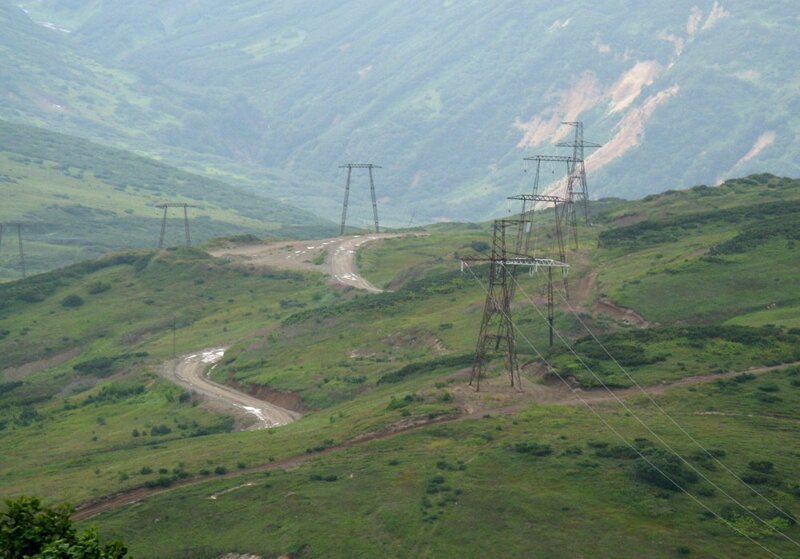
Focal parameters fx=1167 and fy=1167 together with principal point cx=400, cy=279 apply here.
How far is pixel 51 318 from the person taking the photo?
149m

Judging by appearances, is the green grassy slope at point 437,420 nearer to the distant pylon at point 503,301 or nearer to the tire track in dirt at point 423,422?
the tire track in dirt at point 423,422

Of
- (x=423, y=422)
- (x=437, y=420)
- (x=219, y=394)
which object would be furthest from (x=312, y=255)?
(x=423, y=422)

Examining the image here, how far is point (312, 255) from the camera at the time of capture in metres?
173

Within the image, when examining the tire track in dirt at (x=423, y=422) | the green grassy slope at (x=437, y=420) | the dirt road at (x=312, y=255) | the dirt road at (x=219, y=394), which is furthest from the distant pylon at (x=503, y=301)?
the dirt road at (x=312, y=255)

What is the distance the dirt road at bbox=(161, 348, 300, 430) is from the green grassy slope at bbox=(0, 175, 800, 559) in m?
2.10

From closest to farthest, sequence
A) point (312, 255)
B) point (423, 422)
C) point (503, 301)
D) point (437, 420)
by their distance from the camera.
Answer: point (423, 422) < point (437, 420) < point (503, 301) < point (312, 255)

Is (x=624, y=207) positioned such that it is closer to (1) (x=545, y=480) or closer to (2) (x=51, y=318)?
(2) (x=51, y=318)

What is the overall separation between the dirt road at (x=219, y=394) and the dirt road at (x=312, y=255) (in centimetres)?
3372

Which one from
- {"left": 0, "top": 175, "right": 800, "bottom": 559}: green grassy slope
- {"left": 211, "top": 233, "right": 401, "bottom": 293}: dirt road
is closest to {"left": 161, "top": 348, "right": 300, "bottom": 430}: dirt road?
{"left": 0, "top": 175, "right": 800, "bottom": 559}: green grassy slope

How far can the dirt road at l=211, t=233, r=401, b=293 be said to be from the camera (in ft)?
528

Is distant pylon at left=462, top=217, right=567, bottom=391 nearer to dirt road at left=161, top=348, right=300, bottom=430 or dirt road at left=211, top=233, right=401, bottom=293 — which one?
dirt road at left=161, top=348, right=300, bottom=430

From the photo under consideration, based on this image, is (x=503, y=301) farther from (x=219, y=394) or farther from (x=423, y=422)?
(x=219, y=394)

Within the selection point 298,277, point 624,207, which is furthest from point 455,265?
point 624,207

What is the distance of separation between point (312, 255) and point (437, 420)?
9904 centimetres
